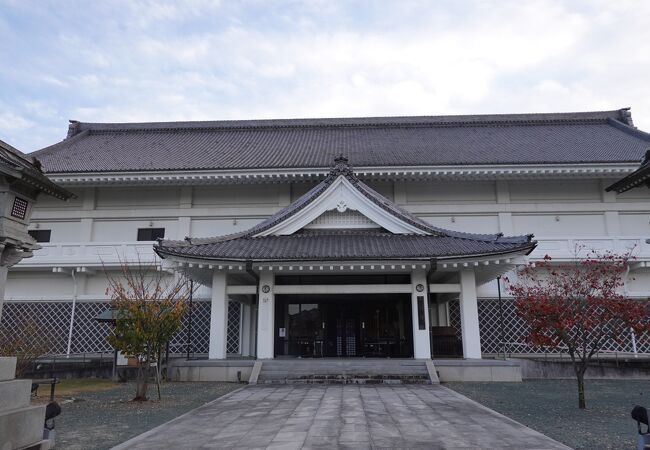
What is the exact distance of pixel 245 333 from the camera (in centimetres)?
1944

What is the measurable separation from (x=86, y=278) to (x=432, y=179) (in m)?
18.0

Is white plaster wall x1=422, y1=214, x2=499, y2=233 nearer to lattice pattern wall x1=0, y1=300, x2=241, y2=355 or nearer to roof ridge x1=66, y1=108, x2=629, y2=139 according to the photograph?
roof ridge x1=66, y1=108, x2=629, y2=139

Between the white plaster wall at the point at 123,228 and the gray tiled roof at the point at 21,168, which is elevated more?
the white plaster wall at the point at 123,228

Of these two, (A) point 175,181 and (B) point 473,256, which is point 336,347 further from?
(A) point 175,181

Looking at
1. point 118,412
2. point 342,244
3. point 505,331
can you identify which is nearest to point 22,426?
point 118,412

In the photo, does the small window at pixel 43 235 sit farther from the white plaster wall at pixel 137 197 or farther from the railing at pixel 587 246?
the railing at pixel 587 246

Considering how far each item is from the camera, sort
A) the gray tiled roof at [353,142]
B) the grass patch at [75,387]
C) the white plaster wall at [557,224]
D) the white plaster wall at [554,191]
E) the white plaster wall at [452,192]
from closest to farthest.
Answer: the grass patch at [75,387] → the white plaster wall at [557,224] → the white plaster wall at [554,191] → the white plaster wall at [452,192] → the gray tiled roof at [353,142]

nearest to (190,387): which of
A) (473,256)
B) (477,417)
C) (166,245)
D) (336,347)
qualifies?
(166,245)

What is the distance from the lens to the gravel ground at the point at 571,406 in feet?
22.6

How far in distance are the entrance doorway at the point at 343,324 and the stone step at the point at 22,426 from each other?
1181 cm

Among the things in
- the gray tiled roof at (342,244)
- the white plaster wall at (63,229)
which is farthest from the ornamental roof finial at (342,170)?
the white plaster wall at (63,229)

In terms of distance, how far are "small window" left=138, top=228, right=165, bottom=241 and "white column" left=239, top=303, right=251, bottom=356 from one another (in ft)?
21.5

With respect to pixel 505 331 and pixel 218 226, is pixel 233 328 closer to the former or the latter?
pixel 218 226

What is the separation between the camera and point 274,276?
1567 centimetres
